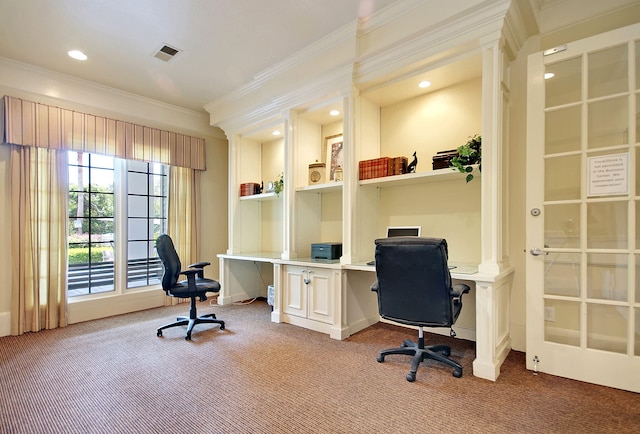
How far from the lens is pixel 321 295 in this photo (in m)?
3.29

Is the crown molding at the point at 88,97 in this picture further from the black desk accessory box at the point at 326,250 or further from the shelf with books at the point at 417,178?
the shelf with books at the point at 417,178

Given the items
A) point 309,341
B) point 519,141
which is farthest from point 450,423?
point 519,141

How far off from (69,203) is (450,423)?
14.5 feet

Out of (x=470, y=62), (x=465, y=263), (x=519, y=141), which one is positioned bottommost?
(x=465, y=263)

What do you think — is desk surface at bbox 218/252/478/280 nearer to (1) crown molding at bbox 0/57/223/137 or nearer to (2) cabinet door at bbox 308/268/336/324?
(2) cabinet door at bbox 308/268/336/324

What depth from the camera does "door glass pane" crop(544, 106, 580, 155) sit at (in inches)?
90.9

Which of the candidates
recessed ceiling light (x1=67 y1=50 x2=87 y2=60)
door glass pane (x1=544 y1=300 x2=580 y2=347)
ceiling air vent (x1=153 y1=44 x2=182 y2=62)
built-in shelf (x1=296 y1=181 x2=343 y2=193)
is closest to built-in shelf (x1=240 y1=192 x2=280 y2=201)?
built-in shelf (x1=296 y1=181 x2=343 y2=193)

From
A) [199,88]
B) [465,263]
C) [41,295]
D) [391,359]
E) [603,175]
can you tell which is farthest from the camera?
[199,88]

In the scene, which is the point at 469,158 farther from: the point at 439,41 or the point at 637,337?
the point at 637,337

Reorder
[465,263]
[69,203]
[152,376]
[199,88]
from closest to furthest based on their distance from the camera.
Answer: [152,376] → [465,263] → [69,203] → [199,88]

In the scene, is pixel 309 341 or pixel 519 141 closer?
pixel 519 141

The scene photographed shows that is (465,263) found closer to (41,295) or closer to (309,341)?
(309,341)

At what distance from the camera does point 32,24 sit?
9.07 feet

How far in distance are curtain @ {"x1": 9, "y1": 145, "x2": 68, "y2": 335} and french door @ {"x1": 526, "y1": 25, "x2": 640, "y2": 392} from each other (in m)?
4.69
